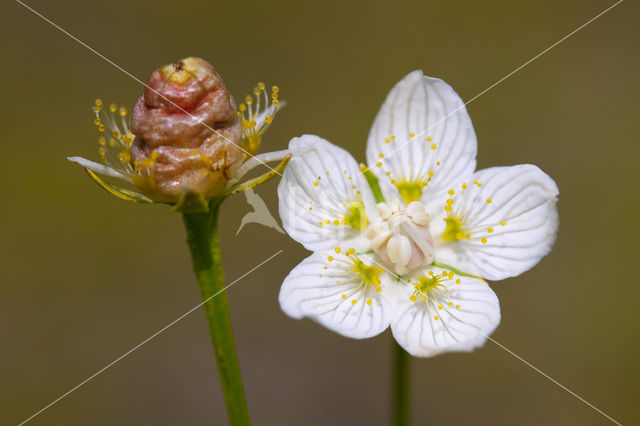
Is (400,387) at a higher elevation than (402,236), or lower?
lower

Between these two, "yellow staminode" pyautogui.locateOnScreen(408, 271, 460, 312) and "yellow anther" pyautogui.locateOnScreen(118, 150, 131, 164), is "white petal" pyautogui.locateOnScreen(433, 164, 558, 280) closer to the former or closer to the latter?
"yellow staminode" pyautogui.locateOnScreen(408, 271, 460, 312)

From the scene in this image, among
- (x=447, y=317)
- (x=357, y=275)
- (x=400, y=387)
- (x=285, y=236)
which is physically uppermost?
(x=357, y=275)

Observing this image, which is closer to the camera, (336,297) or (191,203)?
(191,203)

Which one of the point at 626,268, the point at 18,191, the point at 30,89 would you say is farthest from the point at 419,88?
the point at 30,89

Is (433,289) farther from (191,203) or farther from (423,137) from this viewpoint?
(191,203)

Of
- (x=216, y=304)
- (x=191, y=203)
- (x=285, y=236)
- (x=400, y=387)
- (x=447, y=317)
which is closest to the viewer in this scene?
(x=191, y=203)

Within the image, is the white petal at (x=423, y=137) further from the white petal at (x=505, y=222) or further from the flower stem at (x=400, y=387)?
the flower stem at (x=400, y=387)

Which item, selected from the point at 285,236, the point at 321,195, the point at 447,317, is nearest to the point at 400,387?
the point at 447,317

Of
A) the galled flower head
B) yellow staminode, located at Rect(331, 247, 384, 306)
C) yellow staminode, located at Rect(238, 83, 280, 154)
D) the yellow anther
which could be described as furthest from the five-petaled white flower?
the yellow anther
